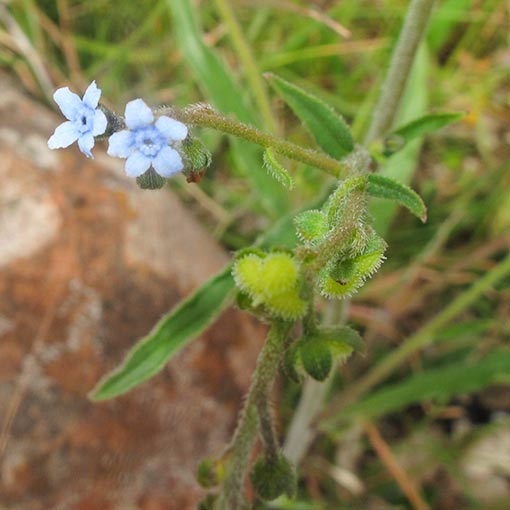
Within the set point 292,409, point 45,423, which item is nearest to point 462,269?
point 292,409

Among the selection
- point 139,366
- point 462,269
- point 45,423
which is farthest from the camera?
point 462,269

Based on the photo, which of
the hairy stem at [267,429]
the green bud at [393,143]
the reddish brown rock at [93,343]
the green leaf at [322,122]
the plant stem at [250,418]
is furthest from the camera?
the reddish brown rock at [93,343]

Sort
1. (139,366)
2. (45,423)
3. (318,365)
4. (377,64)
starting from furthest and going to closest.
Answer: (377,64)
(45,423)
(139,366)
(318,365)

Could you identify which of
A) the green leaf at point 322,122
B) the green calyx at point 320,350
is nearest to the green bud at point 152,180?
the green calyx at point 320,350

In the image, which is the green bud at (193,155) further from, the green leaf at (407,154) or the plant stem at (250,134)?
the green leaf at (407,154)

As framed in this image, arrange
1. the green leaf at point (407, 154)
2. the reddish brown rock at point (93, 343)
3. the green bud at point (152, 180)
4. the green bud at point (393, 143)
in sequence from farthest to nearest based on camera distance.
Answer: the green leaf at point (407, 154) < the reddish brown rock at point (93, 343) < the green bud at point (393, 143) < the green bud at point (152, 180)

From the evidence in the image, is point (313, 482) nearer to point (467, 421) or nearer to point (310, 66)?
point (467, 421)

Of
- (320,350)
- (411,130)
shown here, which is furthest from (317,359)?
(411,130)

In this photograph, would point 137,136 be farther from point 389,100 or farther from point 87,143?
point 389,100
